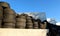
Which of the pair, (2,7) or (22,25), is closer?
(2,7)

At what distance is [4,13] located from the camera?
3078 mm

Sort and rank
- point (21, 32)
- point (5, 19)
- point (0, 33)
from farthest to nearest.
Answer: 1. point (21, 32)
2. point (5, 19)
3. point (0, 33)

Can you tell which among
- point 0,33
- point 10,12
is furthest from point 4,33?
point 10,12

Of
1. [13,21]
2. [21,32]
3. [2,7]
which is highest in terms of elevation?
[2,7]

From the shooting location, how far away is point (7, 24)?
3.12 meters

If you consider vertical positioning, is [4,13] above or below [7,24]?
above

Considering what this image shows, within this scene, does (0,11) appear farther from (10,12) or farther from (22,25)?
(22,25)

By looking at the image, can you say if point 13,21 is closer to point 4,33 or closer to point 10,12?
point 10,12

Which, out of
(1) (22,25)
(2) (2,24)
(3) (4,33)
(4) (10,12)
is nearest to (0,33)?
(3) (4,33)

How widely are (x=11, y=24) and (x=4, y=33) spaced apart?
376mm

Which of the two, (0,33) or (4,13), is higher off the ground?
(4,13)

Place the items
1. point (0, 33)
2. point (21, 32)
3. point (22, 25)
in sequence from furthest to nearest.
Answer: point (22, 25) → point (21, 32) → point (0, 33)

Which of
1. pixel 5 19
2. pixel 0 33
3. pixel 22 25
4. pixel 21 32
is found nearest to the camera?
pixel 0 33

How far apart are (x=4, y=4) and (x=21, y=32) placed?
67 cm
